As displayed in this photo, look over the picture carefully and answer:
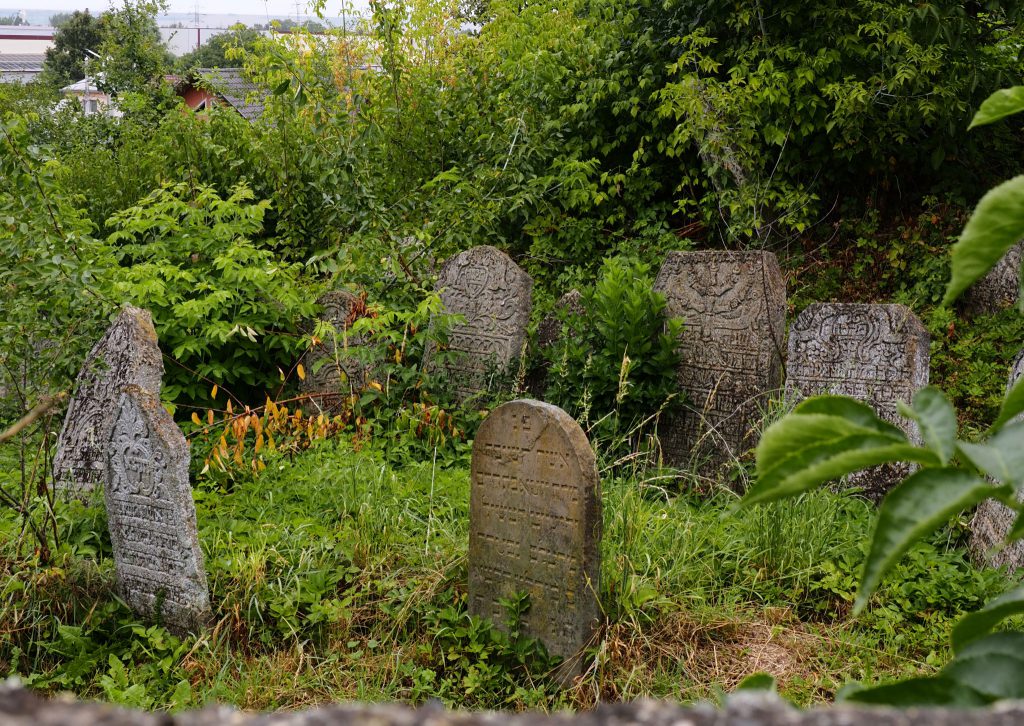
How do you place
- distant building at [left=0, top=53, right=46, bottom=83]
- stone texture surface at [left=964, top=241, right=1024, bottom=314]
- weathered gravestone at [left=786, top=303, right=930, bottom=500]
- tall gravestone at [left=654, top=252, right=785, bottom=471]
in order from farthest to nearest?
distant building at [left=0, top=53, right=46, bottom=83] → stone texture surface at [left=964, top=241, right=1024, bottom=314] → tall gravestone at [left=654, top=252, right=785, bottom=471] → weathered gravestone at [left=786, top=303, right=930, bottom=500]

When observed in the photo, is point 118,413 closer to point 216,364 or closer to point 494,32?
point 216,364

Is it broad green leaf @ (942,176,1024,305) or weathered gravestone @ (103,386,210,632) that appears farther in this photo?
weathered gravestone @ (103,386,210,632)

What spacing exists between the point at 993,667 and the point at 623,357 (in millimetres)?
5370

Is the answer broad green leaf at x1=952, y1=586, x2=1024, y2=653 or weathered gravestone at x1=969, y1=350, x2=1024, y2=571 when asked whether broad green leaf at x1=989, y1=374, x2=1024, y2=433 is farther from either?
weathered gravestone at x1=969, y1=350, x2=1024, y2=571

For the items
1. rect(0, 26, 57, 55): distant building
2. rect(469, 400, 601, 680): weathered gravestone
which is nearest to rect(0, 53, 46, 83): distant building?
rect(0, 26, 57, 55): distant building

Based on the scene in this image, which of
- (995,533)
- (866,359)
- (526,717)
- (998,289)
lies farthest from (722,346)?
(526,717)

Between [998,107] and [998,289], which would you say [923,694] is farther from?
[998,289]

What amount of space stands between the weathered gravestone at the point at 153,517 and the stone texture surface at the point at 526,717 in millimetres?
3919

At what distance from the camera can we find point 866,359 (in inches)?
217

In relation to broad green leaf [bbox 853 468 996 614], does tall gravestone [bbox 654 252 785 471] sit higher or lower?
lower

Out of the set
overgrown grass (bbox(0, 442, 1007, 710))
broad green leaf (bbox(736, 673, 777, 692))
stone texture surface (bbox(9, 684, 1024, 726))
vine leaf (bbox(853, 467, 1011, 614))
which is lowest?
overgrown grass (bbox(0, 442, 1007, 710))

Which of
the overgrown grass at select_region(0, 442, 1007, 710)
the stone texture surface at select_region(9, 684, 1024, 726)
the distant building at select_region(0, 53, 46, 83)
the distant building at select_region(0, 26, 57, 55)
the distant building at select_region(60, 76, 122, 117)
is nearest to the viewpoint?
the stone texture surface at select_region(9, 684, 1024, 726)

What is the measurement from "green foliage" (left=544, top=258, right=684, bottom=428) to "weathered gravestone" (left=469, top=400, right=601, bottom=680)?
1.84 m

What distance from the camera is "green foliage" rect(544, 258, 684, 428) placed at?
5984 millimetres
